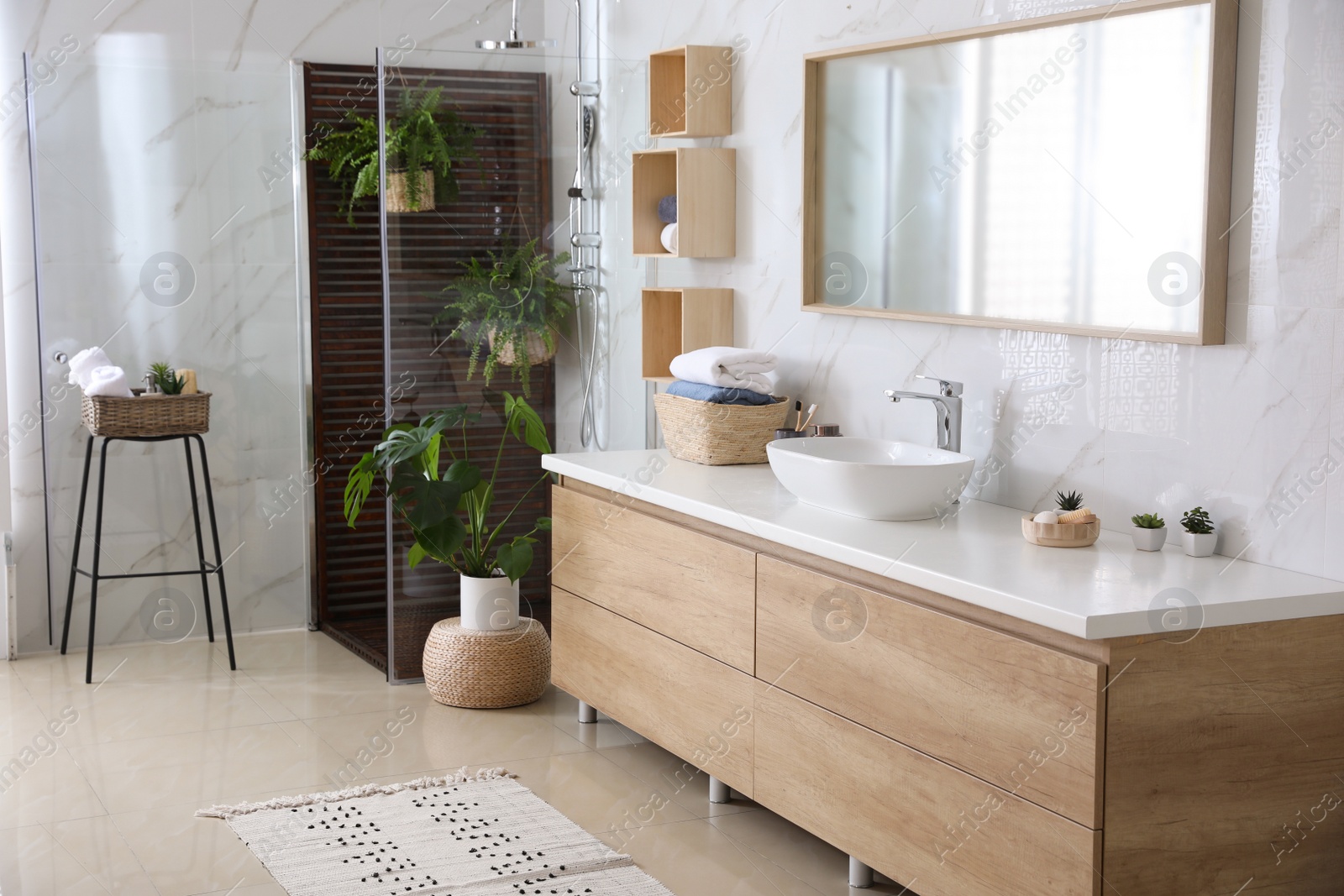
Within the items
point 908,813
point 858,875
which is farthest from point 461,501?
point 908,813

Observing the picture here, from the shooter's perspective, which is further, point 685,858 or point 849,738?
point 685,858

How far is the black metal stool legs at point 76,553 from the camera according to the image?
439cm

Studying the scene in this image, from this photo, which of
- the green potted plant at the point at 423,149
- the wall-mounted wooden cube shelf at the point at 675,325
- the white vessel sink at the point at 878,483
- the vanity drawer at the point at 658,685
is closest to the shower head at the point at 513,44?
the green potted plant at the point at 423,149

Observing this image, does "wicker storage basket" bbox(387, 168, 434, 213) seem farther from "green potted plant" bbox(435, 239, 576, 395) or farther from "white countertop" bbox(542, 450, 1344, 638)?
"white countertop" bbox(542, 450, 1344, 638)

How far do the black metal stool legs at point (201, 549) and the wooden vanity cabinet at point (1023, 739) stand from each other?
2.20m

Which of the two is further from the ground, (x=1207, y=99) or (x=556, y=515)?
(x=1207, y=99)

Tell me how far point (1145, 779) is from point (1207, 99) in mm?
1170

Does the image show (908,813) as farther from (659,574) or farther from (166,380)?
(166,380)

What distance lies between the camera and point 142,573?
4.70m

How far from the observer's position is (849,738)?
2.63 metres

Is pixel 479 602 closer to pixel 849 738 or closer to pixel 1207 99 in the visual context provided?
pixel 849 738

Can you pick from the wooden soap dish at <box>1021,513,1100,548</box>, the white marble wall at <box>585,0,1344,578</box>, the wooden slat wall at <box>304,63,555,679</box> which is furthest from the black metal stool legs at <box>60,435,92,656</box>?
the wooden soap dish at <box>1021,513,1100,548</box>

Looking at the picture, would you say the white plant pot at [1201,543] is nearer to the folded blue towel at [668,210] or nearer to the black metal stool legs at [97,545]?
the folded blue towel at [668,210]

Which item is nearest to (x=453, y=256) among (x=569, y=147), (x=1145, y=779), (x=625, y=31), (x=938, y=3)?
(x=569, y=147)
